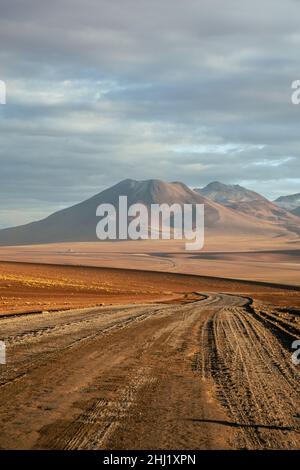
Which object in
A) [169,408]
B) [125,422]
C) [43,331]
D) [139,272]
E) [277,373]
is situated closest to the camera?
[125,422]

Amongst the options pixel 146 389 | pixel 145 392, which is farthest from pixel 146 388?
pixel 145 392

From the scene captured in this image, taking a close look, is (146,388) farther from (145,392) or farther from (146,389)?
(145,392)

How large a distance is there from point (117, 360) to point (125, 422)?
5019mm

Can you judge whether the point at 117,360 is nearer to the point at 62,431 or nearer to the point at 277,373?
the point at 277,373

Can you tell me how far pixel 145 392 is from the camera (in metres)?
9.40

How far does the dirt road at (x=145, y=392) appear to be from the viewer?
23.0ft

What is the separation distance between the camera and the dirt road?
700 cm

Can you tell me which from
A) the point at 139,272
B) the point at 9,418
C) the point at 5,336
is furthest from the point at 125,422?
the point at 139,272

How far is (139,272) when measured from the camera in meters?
91.4

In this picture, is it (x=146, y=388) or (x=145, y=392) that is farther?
(x=146, y=388)

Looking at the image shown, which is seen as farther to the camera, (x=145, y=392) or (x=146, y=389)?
(x=146, y=389)

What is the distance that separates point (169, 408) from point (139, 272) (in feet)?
272

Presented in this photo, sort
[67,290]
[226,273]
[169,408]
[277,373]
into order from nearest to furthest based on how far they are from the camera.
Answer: [169,408], [277,373], [67,290], [226,273]
